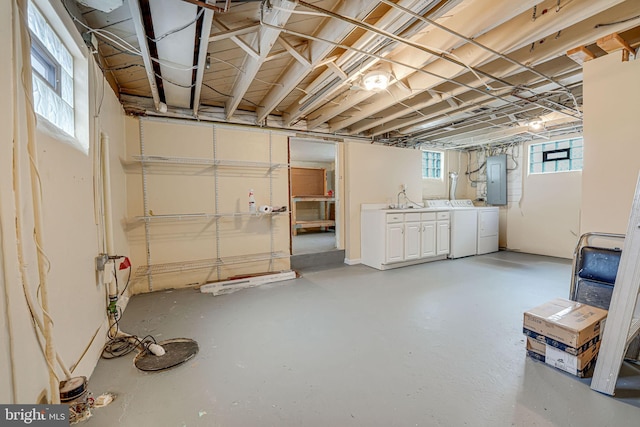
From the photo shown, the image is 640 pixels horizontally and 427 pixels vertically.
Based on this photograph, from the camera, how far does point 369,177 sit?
15.2 feet

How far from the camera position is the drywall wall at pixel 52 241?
921mm

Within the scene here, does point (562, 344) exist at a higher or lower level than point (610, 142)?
lower

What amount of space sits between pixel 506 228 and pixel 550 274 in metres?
1.99

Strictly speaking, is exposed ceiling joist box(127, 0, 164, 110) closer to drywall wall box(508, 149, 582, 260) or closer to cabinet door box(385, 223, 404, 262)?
cabinet door box(385, 223, 404, 262)

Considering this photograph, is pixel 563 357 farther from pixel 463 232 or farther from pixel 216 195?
pixel 216 195

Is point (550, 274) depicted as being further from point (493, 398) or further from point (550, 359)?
point (493, 398)

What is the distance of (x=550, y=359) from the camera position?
1.70 m

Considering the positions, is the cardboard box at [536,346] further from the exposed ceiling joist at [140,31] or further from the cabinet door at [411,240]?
the exposed ceiling joist at [140,31]

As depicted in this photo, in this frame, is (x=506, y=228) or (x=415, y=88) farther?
(x=506, y=228)

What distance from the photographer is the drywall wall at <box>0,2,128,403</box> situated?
0.92 m

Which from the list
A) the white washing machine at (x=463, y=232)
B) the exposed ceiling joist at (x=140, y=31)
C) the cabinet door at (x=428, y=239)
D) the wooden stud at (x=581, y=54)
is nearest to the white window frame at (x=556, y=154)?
the white washing machine at (x=463, y=232)

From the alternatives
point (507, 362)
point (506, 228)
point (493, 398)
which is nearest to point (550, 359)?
point (507, 362)

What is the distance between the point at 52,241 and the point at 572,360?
9.67 feet

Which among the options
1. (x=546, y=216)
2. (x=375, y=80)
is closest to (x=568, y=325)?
(x=375, y=80)
